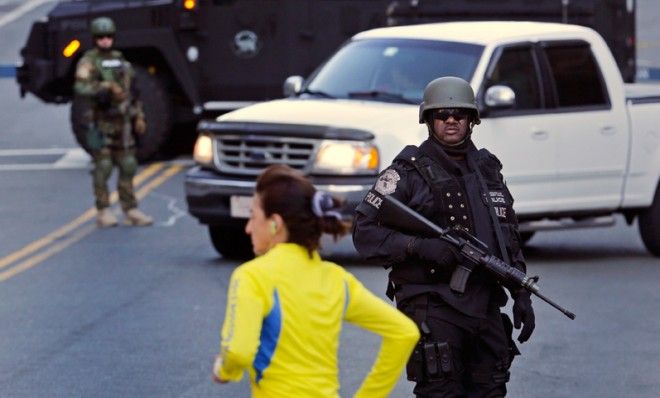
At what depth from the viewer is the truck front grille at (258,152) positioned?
560 inches

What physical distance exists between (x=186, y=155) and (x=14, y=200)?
15.4 feet

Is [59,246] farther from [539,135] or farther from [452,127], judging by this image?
[452,127]

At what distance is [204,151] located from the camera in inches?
585

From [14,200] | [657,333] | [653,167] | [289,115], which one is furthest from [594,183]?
[14,200]

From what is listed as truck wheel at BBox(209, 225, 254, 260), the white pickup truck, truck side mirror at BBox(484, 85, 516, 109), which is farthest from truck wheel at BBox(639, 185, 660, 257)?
truck wheel at BBox(209, 225, 254, 260)

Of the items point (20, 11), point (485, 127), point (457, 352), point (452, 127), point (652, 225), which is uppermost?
point (452, 127)

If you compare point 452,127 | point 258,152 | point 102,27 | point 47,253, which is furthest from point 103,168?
point 452,127

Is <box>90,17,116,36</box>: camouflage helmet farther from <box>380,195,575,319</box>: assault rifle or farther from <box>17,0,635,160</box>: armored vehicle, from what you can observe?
<box>380,195,575,319</box>: assault rifle

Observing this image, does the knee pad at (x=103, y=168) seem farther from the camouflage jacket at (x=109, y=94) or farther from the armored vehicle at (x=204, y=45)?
the armored vehicle at (x=204, y=45)

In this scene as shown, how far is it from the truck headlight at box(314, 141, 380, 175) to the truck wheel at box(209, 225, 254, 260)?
1441 millimetres

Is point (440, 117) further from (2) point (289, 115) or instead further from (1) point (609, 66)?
(1) point (609, 66)

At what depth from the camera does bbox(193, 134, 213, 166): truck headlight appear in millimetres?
14797

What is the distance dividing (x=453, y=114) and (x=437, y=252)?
1.65 ft

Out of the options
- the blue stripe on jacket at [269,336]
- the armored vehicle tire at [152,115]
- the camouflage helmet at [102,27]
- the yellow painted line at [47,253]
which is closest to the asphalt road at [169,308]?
the yellow painted line at [47,253]
